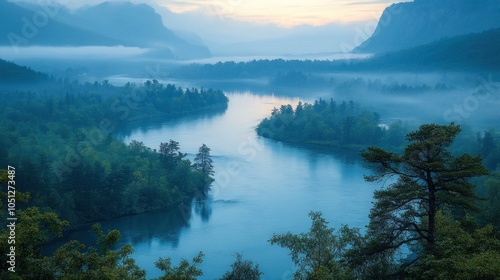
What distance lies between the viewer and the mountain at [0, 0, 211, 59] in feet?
249

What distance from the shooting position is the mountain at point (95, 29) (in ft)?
249

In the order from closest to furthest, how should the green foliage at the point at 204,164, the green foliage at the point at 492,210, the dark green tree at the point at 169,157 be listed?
the green foliage at the point at 492,210, the green foliage at the point at 204,164, the dark green tree at the point at 169,157

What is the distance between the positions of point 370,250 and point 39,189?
45.7ft

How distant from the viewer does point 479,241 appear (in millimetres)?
5691

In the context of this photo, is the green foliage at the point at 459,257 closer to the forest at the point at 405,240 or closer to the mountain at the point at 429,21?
the forest at the point at 405,240

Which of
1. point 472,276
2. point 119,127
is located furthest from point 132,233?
point 119,127

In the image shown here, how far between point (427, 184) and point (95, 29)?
12741 cm

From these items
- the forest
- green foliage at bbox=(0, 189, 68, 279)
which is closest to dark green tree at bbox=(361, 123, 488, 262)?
the forest

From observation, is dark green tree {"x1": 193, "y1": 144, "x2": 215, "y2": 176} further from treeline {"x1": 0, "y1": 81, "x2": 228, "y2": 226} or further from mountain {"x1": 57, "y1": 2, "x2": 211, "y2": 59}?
mountain {"x1": 57, "y1": 2, "x2": 211, "y2": 59}

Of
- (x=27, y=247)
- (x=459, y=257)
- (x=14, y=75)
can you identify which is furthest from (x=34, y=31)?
(x=459, y=257)

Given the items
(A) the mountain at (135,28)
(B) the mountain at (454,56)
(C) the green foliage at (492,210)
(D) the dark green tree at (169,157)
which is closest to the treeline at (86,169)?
(D) the dark green tree at (169,157)

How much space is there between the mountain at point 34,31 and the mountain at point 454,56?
49.6 metres

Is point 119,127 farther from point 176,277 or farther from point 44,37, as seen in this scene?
point 44,37

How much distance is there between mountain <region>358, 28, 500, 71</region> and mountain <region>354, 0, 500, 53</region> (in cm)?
1845
